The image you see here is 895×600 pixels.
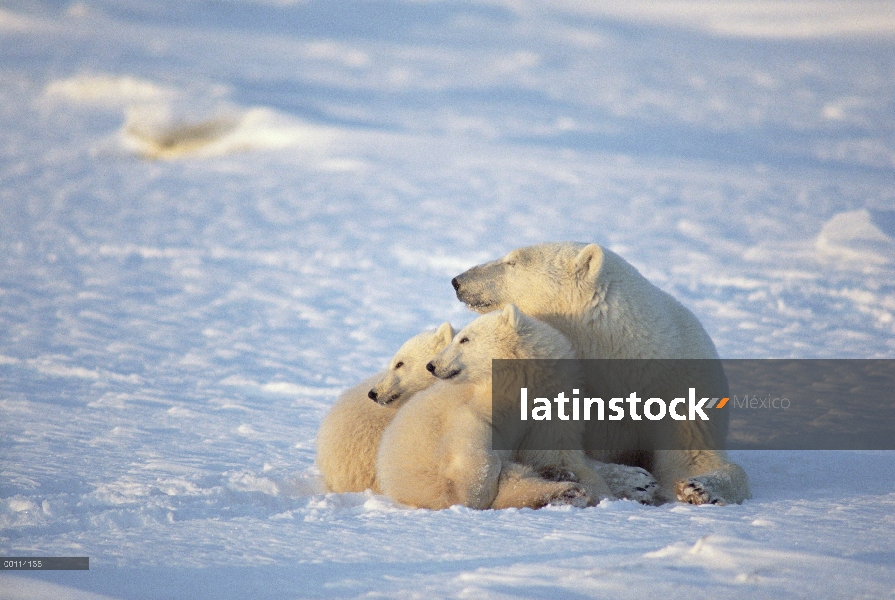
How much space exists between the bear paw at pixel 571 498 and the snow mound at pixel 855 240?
8.24 m

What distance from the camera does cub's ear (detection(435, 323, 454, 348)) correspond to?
171 inches

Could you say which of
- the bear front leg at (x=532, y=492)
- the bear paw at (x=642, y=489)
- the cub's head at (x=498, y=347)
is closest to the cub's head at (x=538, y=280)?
the cub's head at (x=498, y=347)

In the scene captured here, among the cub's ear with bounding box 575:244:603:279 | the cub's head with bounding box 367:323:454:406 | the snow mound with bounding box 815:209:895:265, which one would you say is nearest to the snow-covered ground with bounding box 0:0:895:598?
the snow mound with bounding box 815:209:895:265

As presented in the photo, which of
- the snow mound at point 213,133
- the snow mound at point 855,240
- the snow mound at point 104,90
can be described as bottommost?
the snow mound at point 855,240

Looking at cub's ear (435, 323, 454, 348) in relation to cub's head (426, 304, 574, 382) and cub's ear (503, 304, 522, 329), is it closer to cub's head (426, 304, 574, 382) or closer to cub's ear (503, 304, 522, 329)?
cub's head (426, 304, 574, 382)

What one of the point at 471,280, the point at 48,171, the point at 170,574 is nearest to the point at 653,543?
the point at 170,574

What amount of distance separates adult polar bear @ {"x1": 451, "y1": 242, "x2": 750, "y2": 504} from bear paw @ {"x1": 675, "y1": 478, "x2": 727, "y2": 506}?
7 centimetres

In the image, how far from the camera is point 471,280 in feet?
14.5

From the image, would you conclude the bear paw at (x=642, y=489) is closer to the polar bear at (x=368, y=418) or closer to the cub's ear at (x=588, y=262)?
the cub's ear at (x=588, y=262)

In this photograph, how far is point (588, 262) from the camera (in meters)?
4.12

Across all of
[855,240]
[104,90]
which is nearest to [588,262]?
[855,240]

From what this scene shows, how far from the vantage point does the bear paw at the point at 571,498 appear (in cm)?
349

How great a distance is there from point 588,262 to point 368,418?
130 centimetres

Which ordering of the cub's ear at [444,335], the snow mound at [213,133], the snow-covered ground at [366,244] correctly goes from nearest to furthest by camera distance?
the snow-covered ground at [366,244]
the cub's ear at [444,335]
the snow mound at [213,133]
